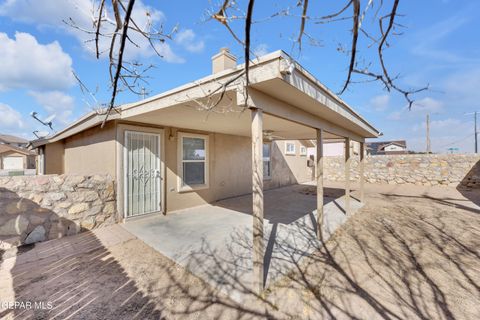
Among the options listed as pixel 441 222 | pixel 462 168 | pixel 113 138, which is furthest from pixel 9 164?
pixel 462 168

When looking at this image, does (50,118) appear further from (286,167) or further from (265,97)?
(286,167)

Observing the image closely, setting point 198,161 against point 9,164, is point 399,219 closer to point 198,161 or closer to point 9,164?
point 198,161

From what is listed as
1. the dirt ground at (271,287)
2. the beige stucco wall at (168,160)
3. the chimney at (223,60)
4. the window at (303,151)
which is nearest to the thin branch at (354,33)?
the dirt ground at (271,287)

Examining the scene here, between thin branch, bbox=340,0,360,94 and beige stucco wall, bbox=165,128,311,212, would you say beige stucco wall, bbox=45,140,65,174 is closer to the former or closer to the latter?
beige stucco wall, bbox=165,128,311,212

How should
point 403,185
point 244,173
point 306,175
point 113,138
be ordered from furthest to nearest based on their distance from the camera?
point 306,175 → point 403,185 → point 244,173 → point 113,138

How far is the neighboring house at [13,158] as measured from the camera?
24219 mm

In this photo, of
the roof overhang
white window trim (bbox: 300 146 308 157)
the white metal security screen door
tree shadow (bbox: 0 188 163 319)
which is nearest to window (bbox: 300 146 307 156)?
white window trim (bbox: 300 146 308 157)

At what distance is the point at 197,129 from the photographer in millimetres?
6539

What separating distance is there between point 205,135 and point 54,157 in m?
6.90

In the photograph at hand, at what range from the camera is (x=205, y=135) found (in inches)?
272

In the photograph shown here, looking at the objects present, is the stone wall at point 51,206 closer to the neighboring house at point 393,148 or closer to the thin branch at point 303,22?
the thin branch at point 303,22

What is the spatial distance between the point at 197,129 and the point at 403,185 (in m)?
12.4

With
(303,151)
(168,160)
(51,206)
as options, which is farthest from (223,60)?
(303,151)

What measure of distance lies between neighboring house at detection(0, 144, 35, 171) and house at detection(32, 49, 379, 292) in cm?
2288
